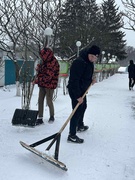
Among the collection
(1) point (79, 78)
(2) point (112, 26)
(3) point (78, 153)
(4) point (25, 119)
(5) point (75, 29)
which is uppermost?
(2) point (112, 26)

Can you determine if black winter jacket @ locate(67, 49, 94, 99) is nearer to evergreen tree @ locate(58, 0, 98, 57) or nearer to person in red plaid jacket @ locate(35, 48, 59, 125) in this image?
person in red plaid jacket @ locate(35, 48, 59, 125)

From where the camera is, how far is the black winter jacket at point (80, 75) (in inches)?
177

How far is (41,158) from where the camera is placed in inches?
146

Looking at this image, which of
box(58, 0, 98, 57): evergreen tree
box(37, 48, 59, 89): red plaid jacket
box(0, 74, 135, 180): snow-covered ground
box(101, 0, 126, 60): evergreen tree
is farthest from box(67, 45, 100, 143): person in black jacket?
box(101, 0, 126, 60): evergreen tree

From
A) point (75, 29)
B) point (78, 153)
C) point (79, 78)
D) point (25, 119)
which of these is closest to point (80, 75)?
point (79, 78)

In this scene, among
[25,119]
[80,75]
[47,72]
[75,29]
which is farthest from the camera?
[75,29]

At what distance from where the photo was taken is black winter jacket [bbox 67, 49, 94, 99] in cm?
449

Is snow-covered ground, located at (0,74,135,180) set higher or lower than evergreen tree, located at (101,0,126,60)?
lower

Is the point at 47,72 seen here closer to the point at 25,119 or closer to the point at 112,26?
the point at 25,119

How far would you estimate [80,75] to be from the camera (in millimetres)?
4539

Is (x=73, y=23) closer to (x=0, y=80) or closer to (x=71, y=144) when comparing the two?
(x=0, y=80)

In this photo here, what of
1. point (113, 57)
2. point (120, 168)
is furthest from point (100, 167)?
point (113, 57)

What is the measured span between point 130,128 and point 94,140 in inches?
55.6

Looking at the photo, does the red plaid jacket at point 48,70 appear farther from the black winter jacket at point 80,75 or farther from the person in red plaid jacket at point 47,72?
the black winter jacket at point 80,75
